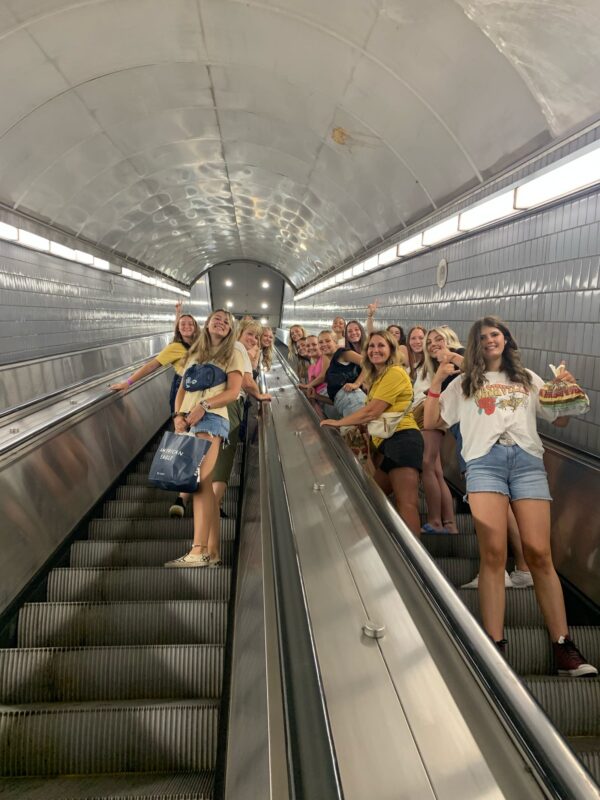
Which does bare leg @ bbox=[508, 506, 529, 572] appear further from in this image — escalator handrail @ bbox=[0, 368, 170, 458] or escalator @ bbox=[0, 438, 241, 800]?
escalator handrail @ bbox=[0, 368, 170, 458]

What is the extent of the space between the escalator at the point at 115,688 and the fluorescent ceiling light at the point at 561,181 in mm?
3389

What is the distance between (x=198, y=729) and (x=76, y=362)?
789 centimetres

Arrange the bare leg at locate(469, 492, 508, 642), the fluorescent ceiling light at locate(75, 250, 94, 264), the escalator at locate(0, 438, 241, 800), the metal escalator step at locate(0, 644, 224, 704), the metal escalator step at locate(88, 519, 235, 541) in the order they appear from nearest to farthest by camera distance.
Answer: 1. the escalator at locate(0, 438, 241, 800)
2. the metal escalator step at locate(0, 644, 224, 704)
3. the bare leg at locate(469, 492, 508, 642)
4. the metal escalator step at locate(88, 519, 235, 541)
5. the fluorescent ceiling light at locate(75, 250, 94, 264)

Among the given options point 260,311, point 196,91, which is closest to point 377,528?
point 196,91

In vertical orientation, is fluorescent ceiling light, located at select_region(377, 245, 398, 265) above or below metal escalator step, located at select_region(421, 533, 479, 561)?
above

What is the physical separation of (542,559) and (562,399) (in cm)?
78

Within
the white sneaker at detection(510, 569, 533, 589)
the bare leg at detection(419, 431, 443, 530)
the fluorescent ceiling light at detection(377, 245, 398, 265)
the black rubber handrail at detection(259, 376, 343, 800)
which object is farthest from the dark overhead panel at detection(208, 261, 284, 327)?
the black rubber handrail at detection(259, 376, 343, 800)

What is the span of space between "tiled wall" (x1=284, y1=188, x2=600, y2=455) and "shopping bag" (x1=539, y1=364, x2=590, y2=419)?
119 centimetres

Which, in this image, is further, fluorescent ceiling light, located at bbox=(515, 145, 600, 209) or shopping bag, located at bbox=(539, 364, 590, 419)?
fluorescent ceiling light, located at bbox=(515, 145, 600, 209)

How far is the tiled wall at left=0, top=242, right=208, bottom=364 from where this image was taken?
24.7ft

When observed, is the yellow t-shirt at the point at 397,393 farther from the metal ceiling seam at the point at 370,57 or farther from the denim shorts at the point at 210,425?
the metal ceiling seam at the point at 370,57

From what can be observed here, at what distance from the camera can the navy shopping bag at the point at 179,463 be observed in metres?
3.31

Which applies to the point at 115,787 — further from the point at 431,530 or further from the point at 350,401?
the point at 350,401

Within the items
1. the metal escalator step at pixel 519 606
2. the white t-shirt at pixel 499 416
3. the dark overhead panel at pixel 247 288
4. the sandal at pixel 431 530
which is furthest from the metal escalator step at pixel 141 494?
the dark overhead panel at pixel 247 288
